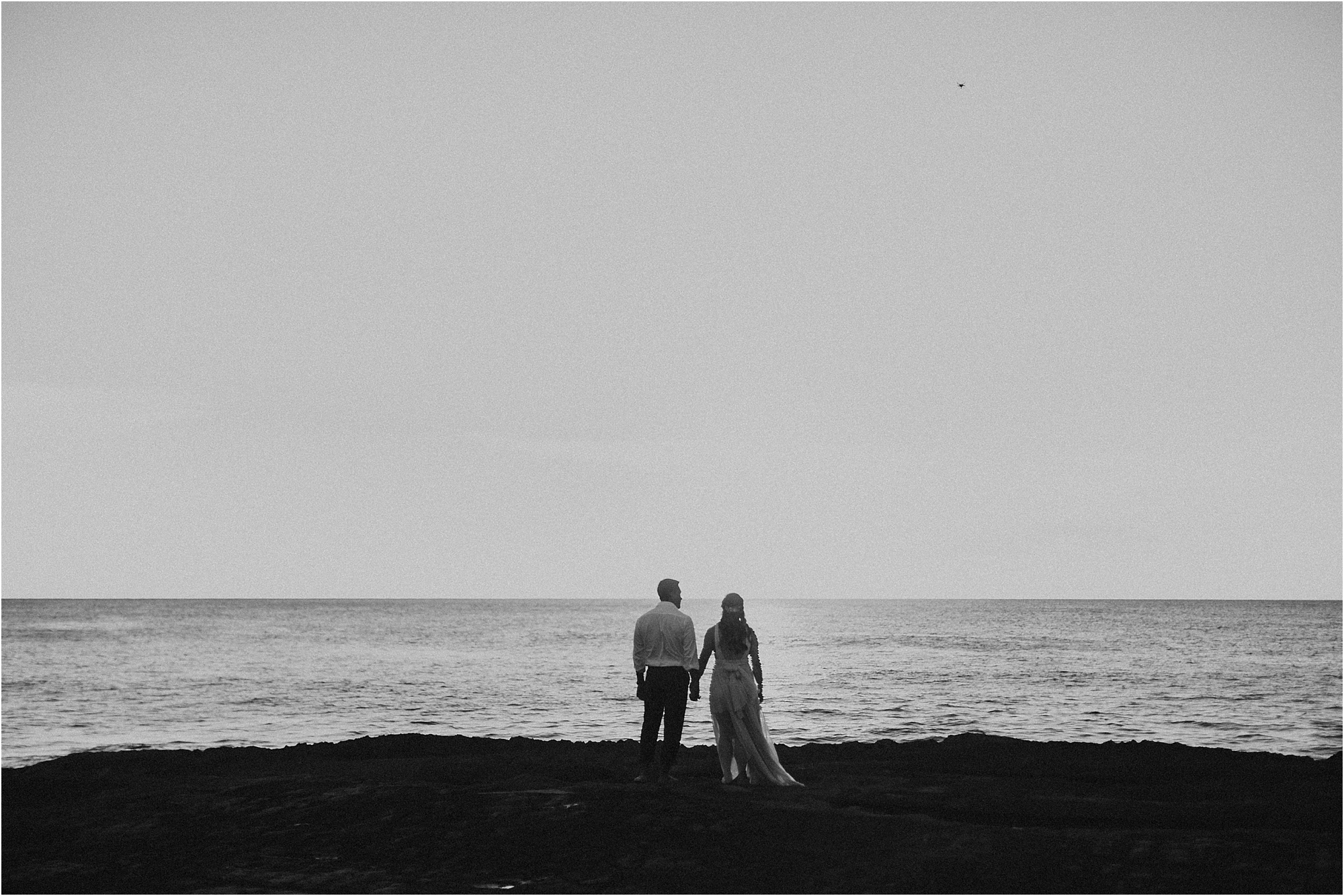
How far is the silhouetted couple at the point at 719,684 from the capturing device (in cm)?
1180

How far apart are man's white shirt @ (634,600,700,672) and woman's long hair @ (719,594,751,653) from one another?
336mm

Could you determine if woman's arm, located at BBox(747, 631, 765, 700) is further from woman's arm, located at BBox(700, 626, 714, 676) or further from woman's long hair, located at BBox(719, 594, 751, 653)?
woman's arm, located at BBox(700, 626, 714, 676)

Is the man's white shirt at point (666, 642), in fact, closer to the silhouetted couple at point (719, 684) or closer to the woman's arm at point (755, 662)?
the silhouetted couple at point (719, 684)

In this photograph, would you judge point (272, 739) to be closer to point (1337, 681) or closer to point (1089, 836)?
point (1089, 836)

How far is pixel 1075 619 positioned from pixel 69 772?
146287 millimetres

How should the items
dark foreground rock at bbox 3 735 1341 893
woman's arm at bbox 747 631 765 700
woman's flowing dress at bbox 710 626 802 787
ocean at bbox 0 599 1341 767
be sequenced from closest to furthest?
dark foreground rock at bbox 3 735 1341 893
woman's flowing dress at bbox 710 626 802 787
woman's arm at bbox 747 631 765 700
ocean at bbox 0 599 1341 767

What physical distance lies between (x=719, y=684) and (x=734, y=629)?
58 centimetres

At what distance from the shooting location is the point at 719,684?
11.8 m

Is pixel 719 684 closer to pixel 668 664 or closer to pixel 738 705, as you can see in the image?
pixel 738 705

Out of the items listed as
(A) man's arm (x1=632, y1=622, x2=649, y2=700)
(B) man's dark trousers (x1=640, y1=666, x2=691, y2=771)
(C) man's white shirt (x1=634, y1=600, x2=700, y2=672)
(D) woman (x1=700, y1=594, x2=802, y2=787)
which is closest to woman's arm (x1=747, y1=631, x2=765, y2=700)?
(D) woman (x1=700, y1=594, x2=802, y2=787)

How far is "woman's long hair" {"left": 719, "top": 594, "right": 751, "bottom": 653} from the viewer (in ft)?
38.8

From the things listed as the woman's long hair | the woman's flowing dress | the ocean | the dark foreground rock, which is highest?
the woman's long hair

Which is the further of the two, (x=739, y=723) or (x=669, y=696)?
(x=669, y=696)

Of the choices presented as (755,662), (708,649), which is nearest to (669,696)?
(708,649)
